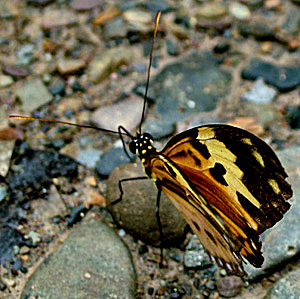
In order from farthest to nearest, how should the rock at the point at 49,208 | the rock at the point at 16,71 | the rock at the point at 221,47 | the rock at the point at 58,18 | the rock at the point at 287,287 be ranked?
the rock at the point at 58,18 < the rock at the point at 221,47 < the rock at the point at 16,71 < the rock at the point at 49,208 < the rock at the point at 287,287

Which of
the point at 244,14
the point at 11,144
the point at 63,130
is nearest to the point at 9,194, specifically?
the point at 11,144

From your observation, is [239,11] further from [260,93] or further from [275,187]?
[275,187]

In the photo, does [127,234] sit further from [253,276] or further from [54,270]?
[253,276]

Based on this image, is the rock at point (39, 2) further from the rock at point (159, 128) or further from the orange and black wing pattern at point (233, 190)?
the orange and black wing pattern at point (233, 190)

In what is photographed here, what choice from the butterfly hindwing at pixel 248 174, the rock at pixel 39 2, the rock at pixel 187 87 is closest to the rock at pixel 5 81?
the rock at pixel 39 2

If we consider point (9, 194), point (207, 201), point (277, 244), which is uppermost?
point (207, 201)

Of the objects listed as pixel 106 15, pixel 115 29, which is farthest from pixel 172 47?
pixel 106 15
